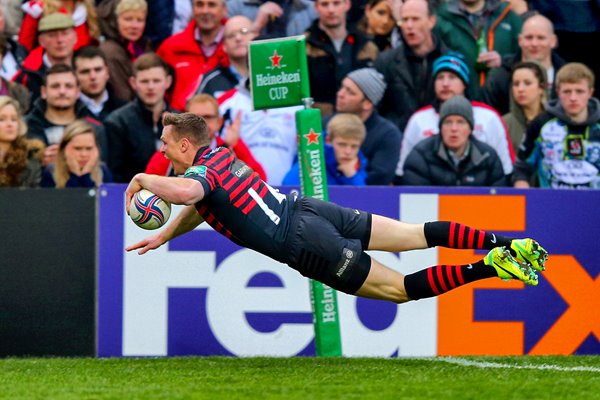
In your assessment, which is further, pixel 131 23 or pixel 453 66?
pixel 131 23

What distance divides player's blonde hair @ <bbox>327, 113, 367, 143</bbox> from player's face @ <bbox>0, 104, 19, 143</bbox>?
275 centimetres

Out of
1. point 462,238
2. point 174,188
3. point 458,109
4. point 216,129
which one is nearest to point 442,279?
point 462,238

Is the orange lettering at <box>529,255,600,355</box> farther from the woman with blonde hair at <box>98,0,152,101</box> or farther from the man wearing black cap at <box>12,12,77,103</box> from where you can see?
the man wearing black cap at <box>12,12,77,103</box>

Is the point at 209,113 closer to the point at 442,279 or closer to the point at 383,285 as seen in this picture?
the point at 383,285

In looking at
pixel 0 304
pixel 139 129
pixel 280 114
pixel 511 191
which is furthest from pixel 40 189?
pixel 511 191

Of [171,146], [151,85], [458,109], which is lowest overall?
[171,146]

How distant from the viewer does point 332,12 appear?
12297 mm

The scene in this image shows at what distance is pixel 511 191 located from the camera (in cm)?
1020

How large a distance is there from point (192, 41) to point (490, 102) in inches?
120

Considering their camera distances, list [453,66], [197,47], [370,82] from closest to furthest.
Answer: [370,82] → [453,66] → [197,47]

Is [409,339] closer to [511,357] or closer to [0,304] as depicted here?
[511,357]

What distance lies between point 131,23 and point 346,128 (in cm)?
275

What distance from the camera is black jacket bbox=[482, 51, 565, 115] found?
12.4 meters

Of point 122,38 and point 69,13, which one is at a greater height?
point 69,13
